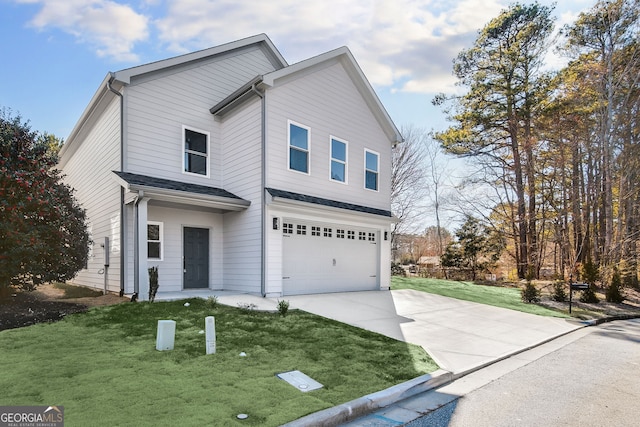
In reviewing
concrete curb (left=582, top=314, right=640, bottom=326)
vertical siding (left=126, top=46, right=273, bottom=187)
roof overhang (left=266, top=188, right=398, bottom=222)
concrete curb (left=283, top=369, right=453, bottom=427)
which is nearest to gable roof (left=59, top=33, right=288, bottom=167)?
vertical siding (left=126, top=46, right=273, bottom=187)

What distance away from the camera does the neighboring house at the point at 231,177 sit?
9.99 metres

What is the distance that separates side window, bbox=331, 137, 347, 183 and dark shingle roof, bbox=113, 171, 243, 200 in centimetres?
349

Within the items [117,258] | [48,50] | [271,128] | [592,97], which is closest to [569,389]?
[271,128]

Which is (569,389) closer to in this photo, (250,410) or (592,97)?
(250,410)

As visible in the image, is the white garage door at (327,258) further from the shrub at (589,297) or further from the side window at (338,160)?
the shrub at (589,297)

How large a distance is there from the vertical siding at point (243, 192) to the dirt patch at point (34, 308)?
10.1 feet

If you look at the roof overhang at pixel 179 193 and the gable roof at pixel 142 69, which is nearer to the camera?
the roof overhang at pixel 179 193

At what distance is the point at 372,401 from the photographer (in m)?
3.95

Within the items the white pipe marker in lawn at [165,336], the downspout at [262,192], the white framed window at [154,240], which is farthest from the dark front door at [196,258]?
the white pipe marker in lawn at [165,336]

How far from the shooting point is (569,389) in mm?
4695

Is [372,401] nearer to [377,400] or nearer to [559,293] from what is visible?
[377,400]

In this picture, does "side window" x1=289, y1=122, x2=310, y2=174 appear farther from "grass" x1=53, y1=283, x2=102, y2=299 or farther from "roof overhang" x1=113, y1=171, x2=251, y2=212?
"grass" x1=53, y1=283, x2=102, y2=299

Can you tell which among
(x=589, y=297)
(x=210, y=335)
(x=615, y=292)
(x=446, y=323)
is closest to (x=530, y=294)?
(x=589, y=297)

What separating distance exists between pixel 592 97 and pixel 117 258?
20768 mm
